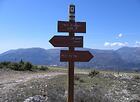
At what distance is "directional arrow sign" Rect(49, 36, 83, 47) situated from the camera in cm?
1279

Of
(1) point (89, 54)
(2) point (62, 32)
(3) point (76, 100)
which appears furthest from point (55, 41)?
(3) point (76, 100)

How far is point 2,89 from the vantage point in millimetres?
20688

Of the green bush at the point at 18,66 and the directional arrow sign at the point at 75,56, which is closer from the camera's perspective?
the directional arrow sign at the point at 75,56

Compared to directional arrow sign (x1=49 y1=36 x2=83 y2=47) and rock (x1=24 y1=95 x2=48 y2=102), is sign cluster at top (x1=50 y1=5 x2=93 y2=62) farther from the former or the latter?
rock (x1=24 y1=95 x2=48 y2=102)

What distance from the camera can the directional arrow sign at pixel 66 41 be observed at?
12.8 meters

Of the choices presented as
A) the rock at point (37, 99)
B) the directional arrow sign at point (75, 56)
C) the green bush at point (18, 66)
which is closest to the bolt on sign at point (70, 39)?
the directional arrow sign at point (75, 56)

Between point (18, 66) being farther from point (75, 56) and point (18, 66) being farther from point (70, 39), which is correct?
point (70, 39)

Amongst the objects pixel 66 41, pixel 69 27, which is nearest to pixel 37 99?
pixel 66 41

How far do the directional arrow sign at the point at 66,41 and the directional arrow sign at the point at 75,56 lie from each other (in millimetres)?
231

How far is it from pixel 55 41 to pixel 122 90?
464 inches

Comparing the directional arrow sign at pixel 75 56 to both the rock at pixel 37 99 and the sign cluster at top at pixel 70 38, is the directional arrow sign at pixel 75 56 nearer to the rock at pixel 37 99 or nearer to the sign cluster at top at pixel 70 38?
the sign cluster at top at pixel 70 38

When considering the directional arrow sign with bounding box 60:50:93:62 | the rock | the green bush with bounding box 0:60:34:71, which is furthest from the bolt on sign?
the green bush with bounding box 0:60:34:71

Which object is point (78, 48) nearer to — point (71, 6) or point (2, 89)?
point (71, 6)

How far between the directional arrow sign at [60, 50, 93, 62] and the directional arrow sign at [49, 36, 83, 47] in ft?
0.76
